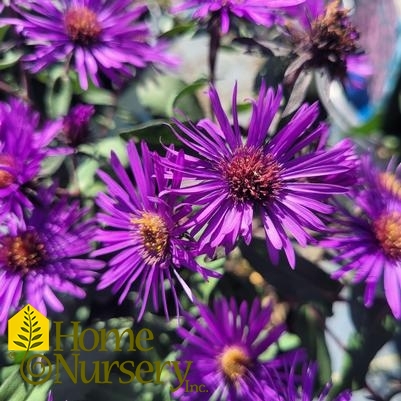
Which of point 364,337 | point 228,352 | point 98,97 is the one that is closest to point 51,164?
point 98,97

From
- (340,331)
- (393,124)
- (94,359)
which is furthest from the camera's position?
(393,124)

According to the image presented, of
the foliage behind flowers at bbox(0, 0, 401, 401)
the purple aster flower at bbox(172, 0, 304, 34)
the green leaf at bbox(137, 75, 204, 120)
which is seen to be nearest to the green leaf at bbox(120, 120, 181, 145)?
the foliage behind flowers at bbox(0, 0, 401, 401)

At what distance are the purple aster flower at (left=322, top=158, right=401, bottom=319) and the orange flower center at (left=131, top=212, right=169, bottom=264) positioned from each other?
0.46 ft

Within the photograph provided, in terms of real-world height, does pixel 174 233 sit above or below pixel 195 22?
below

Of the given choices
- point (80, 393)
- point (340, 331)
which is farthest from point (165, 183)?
point (340, 331)

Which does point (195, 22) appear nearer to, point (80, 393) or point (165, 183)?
point (165, 183)

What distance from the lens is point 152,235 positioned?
52 centimetres

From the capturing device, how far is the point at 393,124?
107 centimetres

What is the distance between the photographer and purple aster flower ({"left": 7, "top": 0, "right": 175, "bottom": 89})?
0.59m

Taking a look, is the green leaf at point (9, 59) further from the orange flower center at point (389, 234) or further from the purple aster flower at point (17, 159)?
the orange flower center at point (389, 234)

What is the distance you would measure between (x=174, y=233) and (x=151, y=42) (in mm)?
296

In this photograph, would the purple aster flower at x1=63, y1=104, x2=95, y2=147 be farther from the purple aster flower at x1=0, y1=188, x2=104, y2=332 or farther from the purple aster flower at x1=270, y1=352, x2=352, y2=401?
the purple aster flower at x1=270, y1=352, x2=352, y2=401

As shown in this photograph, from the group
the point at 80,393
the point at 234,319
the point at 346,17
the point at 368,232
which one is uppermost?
the point at 346,17

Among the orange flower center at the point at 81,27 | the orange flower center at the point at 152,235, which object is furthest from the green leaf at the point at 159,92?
the orange flower center at the point at 152,235
